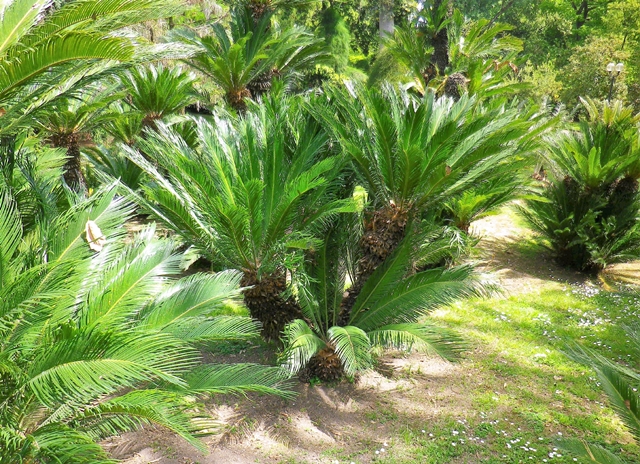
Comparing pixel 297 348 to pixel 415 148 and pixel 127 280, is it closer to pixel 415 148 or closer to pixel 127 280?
pixel 127 280

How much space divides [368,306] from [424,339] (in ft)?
3.06

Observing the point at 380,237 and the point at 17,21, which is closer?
the point at 17,21

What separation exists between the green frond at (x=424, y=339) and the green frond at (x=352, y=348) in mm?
358

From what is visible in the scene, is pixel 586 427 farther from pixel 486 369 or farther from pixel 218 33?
pixel 218 33

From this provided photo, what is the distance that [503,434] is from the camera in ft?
13.7

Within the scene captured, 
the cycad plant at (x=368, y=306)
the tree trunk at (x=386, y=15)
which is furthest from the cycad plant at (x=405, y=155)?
the tree trunk at (x=386, y=15)

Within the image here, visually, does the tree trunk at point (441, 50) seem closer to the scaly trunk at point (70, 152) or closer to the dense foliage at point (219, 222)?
the dense foliage at point (219, 222)

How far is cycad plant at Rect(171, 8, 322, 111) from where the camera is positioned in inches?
314

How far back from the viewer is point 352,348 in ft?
12.6

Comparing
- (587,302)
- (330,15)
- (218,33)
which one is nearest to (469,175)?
(587,302)

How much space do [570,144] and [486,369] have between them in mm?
5054

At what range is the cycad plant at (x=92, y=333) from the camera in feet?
7.80

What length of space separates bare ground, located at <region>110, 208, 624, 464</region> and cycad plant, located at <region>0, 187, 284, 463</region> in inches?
25.8

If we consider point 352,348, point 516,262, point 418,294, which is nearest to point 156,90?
point 418,294
